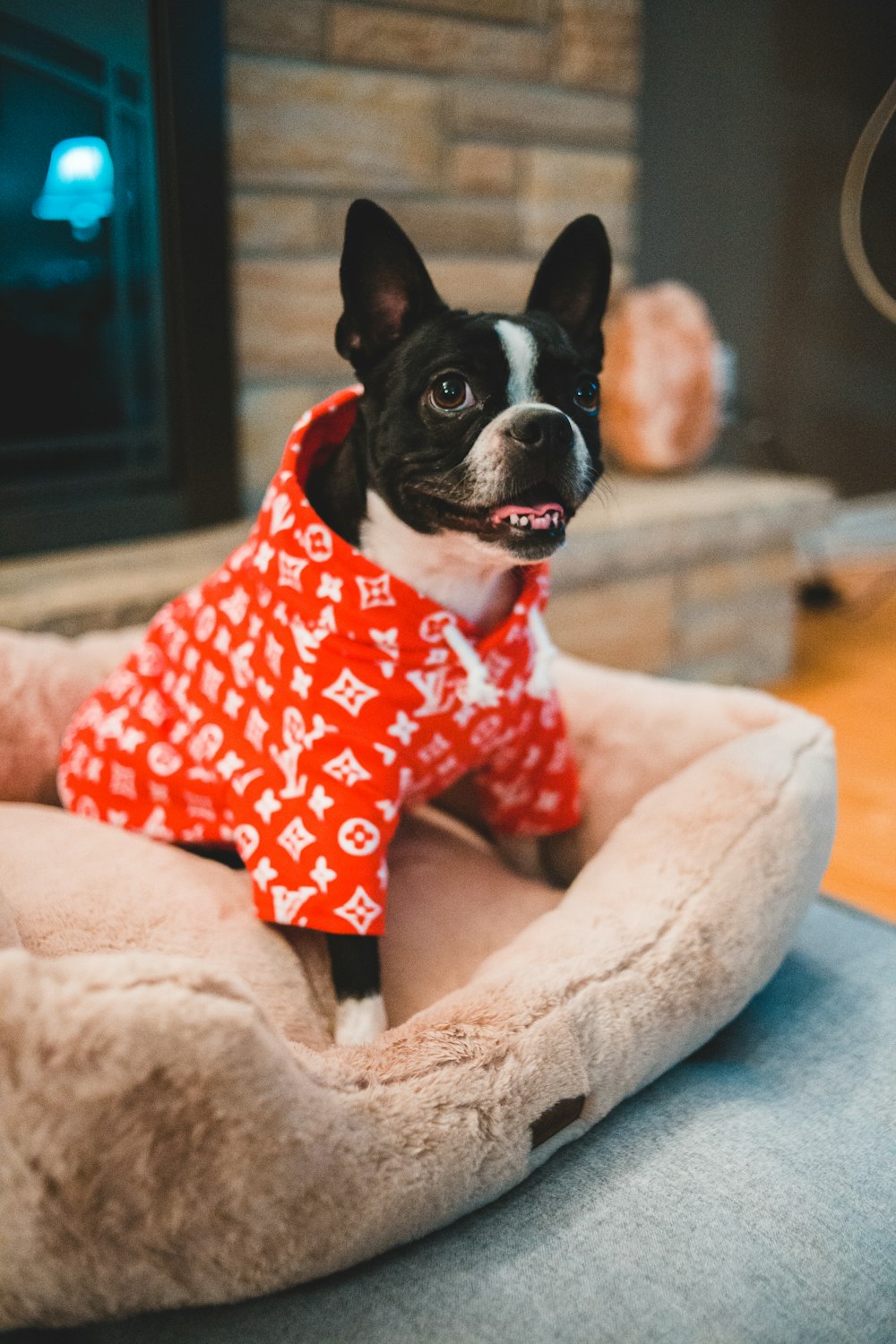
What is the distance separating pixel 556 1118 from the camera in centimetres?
81

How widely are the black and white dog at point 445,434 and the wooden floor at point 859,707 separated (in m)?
0.59

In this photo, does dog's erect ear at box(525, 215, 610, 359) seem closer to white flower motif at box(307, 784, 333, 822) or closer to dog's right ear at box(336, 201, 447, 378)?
dog's right ear at box(336, 201, 447, 378)

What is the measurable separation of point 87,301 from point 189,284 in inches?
6.3

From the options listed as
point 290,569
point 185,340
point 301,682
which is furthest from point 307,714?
point 185,340

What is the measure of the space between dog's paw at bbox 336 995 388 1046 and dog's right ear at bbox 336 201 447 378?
21.7 inches

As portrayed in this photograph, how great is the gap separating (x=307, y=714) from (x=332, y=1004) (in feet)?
0.83

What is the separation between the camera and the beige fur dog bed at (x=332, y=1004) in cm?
64

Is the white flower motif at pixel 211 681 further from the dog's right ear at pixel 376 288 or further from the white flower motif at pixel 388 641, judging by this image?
the dog's right ear at pixel 376 288

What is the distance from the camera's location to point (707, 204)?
2.47 m

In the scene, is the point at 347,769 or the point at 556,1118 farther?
the point at 347,769

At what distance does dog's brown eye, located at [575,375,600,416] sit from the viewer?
103 centimetres

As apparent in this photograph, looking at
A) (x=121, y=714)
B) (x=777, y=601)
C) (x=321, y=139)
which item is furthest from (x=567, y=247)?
(x=777, y=601)

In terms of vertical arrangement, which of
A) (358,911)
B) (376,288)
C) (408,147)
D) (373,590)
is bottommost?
(358,911)

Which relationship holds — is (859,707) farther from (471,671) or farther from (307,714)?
(307,714)
